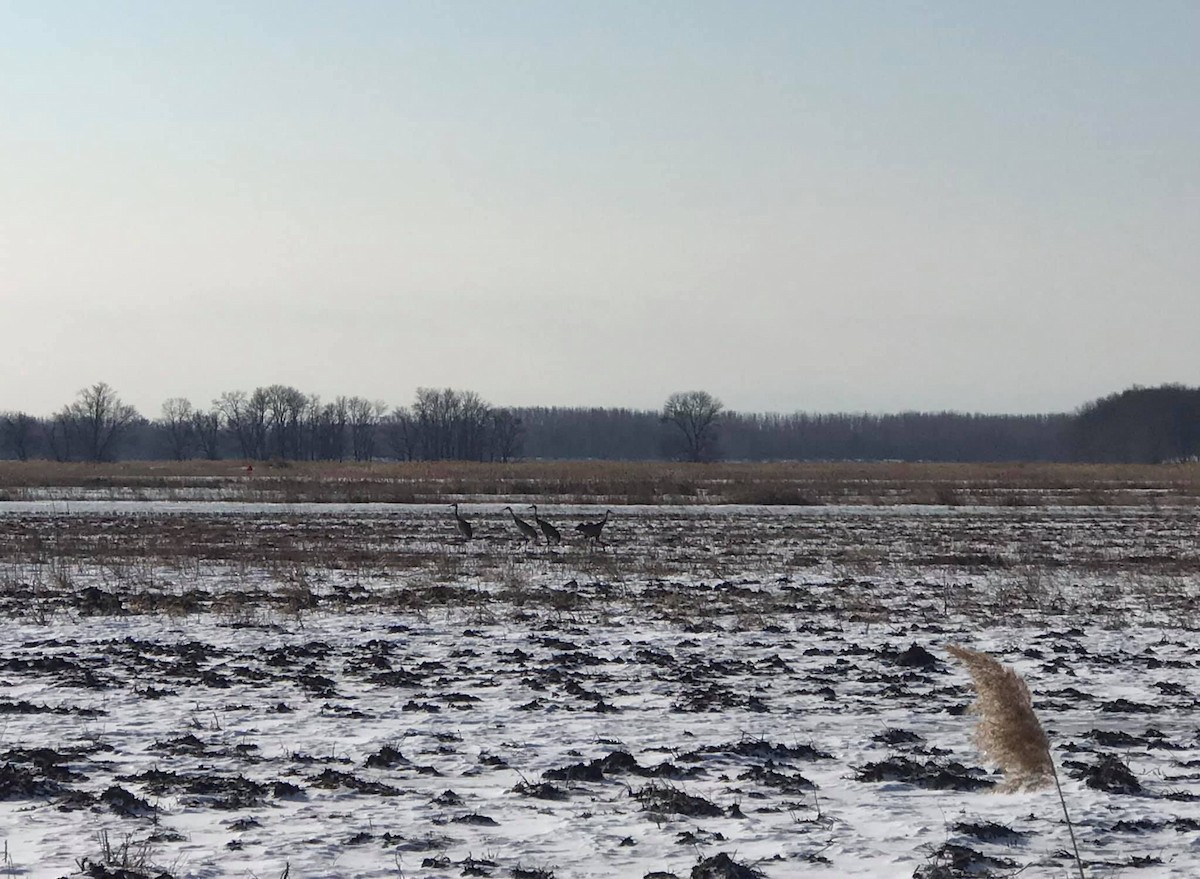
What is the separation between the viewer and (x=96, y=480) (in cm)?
6044

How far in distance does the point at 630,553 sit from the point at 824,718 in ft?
48.2

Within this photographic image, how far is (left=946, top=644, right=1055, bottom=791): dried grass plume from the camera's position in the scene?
383cm

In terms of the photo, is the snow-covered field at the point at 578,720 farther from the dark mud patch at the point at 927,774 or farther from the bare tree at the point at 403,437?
the bare tree at the point at 403,437

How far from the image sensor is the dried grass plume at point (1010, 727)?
383 centimetres

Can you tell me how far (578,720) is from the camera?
951 cm

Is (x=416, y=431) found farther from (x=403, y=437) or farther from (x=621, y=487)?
(x=621, y=487)

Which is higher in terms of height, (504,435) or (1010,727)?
(504,435)

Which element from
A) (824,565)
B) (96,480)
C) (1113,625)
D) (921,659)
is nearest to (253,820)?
(921,659)

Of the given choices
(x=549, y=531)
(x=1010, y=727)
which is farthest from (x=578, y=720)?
(x=549, y=531)

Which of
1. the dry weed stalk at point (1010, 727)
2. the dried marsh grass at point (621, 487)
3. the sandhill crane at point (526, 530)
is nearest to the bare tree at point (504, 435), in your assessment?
the dried marsh grass at point (621, 487)

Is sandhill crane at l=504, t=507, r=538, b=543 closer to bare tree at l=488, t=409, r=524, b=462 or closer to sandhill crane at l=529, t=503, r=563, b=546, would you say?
sandhill crane at l=529, t=503, r=563, b=546

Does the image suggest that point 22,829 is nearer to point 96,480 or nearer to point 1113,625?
point 1113,625

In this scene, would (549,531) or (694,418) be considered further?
(694,418)

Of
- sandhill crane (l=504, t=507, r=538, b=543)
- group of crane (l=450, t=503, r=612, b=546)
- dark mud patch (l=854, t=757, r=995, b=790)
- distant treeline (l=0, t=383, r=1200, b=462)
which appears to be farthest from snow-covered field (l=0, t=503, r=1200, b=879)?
distant treeline (l=0, t=383, r=1200, b=462)
